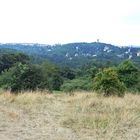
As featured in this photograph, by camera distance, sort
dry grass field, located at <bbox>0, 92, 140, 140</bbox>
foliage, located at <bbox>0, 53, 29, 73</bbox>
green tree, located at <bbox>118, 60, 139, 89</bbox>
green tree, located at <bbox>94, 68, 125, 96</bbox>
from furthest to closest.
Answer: foliage, located at <bbox>0, 53, 29, 73</bbox>, green tree, located at <bbox>118, 60, 139, 89</bbox>, green tree, located at <bbox>94, 68, 125, 96</bbox>, dry grass field, located at <bbox>0, 92, 140, 140</bbox>

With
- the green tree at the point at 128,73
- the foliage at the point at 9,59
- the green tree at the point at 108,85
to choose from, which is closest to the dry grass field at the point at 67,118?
the green tree at the point at 108,85

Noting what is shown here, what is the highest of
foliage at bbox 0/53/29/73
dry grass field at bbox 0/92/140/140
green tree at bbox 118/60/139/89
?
dry grass field at bbox 0/92/140/140

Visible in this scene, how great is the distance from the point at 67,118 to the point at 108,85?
4.51 metres

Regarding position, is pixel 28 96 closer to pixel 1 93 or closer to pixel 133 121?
pixel 1 93

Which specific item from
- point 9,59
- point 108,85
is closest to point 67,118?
point 108,85

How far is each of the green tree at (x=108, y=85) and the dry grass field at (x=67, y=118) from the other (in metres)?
1.47

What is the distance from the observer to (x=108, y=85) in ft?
39.8

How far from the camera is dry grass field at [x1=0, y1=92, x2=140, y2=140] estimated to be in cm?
662

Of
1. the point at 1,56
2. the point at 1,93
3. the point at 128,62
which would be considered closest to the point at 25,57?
the point at 1,56

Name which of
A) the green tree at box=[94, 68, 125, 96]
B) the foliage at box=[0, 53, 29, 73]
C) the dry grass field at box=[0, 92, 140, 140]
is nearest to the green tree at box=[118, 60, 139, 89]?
the green tree at box=[94, 68, 125, 96]

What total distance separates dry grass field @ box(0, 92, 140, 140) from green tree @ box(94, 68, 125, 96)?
1471mm

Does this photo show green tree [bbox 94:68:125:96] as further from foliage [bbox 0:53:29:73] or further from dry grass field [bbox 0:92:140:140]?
foliage [bbox 0:53:29:73]

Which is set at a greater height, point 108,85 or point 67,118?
point 108,85

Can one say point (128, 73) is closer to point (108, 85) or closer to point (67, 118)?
point (108, 85)
